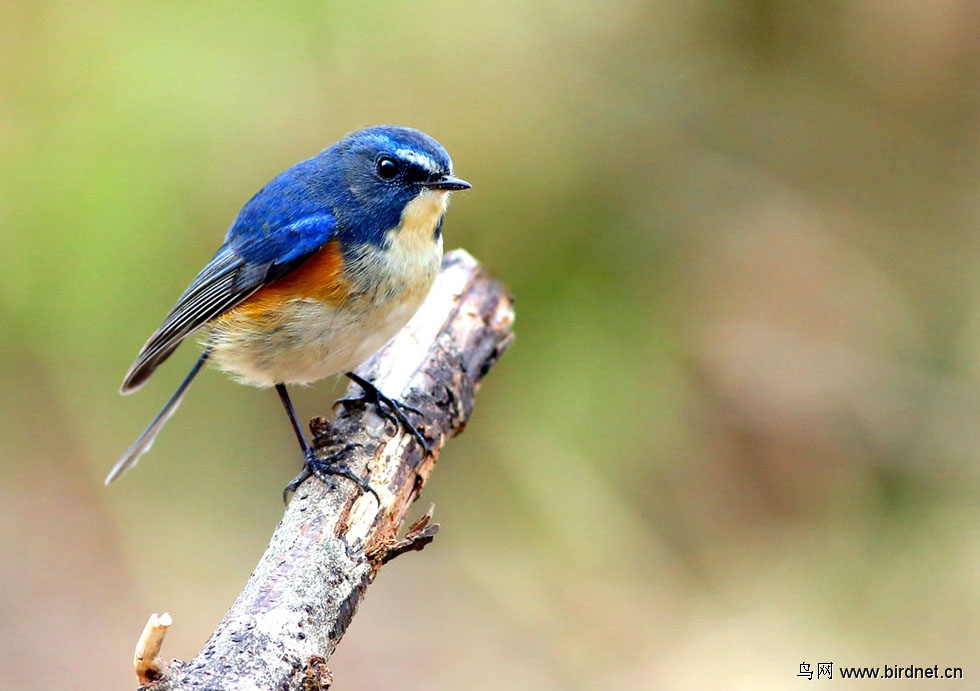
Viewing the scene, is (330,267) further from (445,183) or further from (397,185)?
(445,183)

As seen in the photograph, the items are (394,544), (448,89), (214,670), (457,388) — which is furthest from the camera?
(448,89)

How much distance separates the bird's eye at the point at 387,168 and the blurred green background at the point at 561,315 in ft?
7.78

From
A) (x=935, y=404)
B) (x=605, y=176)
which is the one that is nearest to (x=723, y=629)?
(x=935, y=404)

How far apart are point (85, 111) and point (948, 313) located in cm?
577

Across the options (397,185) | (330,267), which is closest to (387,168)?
(397,185)

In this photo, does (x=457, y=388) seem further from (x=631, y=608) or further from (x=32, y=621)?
(x=32, y=621)

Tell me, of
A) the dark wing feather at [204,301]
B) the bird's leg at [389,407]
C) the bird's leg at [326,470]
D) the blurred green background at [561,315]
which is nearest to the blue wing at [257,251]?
the dark wing feather at [204,301]

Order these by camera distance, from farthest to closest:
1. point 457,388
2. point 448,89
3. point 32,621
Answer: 1. point 448,89
2. point 32,621
3. point 457,388

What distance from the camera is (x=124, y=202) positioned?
6.32m

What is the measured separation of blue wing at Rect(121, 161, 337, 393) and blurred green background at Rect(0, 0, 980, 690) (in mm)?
2136

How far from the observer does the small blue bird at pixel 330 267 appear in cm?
388

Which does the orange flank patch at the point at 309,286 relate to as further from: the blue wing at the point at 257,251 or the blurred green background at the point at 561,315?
the blurred green background at the point at 561,315

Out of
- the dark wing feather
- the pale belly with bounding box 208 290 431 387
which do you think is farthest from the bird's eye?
the dark wing feather

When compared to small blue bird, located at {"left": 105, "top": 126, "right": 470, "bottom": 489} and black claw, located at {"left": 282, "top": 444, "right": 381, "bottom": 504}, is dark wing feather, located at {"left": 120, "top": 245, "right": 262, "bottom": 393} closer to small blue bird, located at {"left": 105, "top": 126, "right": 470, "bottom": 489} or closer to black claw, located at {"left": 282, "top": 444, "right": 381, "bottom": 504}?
small blue bird, located at {"left": 105, "top": 126, "right": 470, "bottom": 489}
